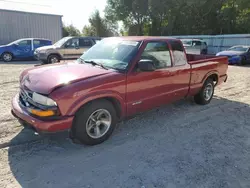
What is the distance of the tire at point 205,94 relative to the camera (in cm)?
568

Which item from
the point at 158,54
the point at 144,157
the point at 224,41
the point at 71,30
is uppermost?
the point at 71,30

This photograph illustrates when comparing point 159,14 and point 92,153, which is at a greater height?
point 159,14

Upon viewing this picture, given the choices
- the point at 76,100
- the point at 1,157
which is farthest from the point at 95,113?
the point at 1,157

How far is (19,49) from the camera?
15.1 meters

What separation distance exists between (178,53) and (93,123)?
8.38ft

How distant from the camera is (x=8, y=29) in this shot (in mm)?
20266

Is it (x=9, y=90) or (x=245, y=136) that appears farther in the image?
(x=9, y=90)

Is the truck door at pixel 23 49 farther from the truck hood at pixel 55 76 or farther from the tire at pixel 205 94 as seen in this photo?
the tire at pixel 205 94

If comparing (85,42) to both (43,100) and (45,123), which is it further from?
(45,123)

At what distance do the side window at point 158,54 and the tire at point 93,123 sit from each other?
1210 millimetres

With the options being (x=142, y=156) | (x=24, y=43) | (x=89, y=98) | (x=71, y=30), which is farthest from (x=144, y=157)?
(x=71, y=30)

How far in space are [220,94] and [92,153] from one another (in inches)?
201

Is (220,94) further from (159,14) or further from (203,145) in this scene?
(159,14)

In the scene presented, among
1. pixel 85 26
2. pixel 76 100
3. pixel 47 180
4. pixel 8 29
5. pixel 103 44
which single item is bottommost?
pixel 47 180
